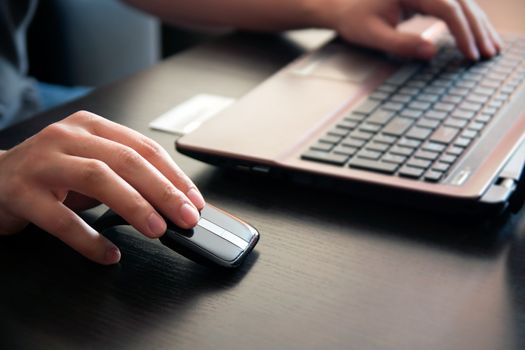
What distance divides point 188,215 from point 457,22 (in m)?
0.49

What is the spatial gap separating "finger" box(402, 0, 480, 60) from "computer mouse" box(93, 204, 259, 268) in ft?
1.45

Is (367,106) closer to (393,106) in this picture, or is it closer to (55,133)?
(393,106)

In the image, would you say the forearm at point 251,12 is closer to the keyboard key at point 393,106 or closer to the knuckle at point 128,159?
the keyboard key at point 393,106

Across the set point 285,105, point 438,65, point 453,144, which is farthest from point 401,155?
point 438,65

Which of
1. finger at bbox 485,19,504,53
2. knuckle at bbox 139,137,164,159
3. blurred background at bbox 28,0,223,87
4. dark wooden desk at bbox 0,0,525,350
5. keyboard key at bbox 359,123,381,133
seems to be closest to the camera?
dark wooden desk at bbox 0,0,525,350

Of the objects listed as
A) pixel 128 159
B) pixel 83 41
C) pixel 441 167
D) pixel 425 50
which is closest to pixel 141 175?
pixel 128 159

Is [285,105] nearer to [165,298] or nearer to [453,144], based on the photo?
[453,144]

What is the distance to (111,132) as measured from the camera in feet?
1.84

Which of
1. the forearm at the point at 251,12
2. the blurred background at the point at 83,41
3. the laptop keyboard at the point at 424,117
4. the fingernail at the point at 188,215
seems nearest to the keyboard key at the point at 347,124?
the laptop keyboard at the point at 424,117

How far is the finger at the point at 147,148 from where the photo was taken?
53 centimetres

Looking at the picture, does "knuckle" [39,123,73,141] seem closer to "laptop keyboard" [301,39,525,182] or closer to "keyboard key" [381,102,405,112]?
"laptop keyboard" [301,39,525,182]

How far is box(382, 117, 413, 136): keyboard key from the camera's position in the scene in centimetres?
64

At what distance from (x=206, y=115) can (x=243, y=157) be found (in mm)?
153

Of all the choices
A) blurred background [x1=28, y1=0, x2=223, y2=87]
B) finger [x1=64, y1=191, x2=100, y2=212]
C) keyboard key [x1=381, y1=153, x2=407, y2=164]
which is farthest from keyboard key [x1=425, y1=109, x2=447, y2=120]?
blurred background [x1=28, y1=0, x2=223, y2=87]
